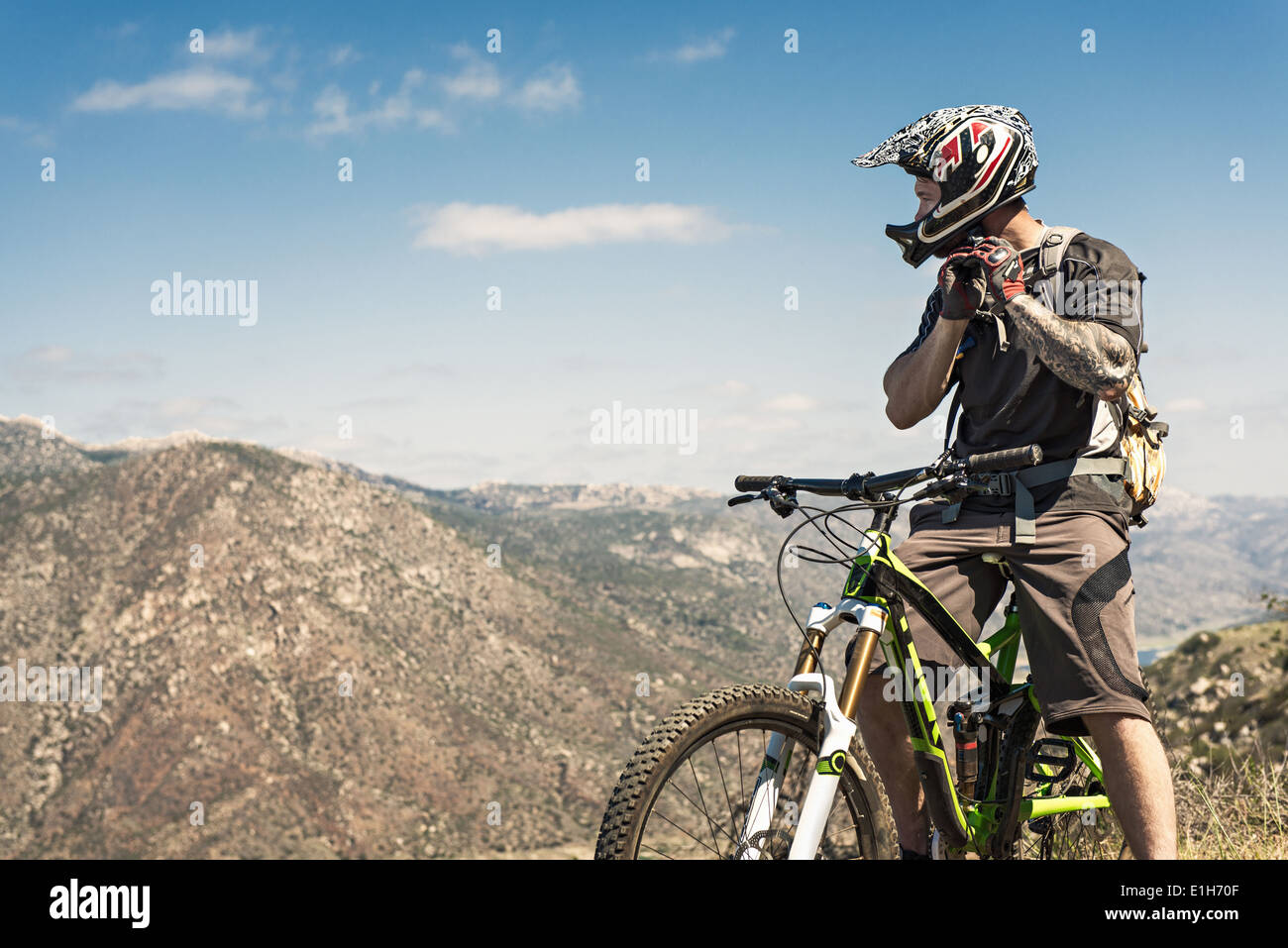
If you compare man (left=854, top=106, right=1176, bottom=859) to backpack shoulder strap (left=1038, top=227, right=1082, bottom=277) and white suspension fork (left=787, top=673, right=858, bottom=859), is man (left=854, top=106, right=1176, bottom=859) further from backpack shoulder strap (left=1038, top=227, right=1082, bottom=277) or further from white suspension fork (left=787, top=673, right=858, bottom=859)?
white suspension fork (left=787, top=673, right=858, bottom=859)

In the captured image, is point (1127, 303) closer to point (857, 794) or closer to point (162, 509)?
point (857, 794)

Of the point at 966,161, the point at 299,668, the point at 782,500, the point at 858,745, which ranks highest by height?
the point at 966,161

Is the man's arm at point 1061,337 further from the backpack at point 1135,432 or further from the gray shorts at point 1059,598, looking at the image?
the gray shorts at point 1059,598

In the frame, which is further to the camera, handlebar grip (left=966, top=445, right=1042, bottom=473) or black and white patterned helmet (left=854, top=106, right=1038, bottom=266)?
black and white patterned helmet (left=854, top=106, right=1038, bottom=266)

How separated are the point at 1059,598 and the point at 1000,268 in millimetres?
1085

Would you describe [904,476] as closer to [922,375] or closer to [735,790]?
[922,375]

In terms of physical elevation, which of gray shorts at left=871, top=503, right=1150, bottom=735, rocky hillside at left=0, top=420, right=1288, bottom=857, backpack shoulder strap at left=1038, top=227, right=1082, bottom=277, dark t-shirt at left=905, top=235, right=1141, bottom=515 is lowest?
rocky hillside at left=0, top=420, right=1288, bottom=857

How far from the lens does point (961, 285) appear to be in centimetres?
288

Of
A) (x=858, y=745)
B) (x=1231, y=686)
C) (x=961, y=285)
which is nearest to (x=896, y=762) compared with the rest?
(x=858, y=745)

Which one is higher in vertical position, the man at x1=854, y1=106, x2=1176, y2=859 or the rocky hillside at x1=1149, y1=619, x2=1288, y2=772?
the man at x1=854, y1=106, x2=1176, y2=859

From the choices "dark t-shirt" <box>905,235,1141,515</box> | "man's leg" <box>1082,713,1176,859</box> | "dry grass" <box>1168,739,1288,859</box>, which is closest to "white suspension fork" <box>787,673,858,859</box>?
"man's leg" <box>1082,713,1176,859</box>

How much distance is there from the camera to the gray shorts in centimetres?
290

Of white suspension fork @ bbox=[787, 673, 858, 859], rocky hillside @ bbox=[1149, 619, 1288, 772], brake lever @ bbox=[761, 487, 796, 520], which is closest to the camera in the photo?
white suspension fork @ bbox=[787, 673, 858, 859]
